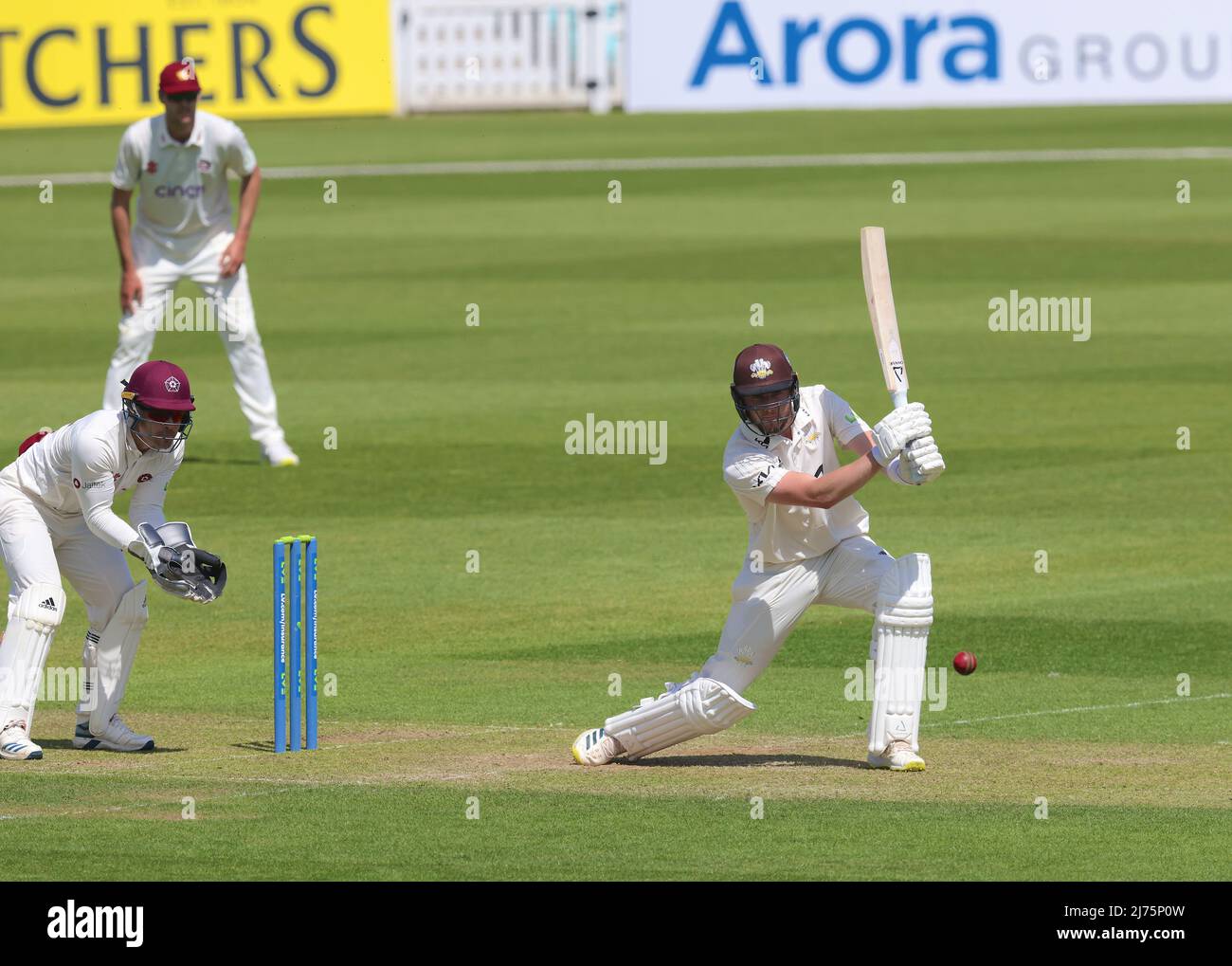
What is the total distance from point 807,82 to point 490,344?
62.2ft

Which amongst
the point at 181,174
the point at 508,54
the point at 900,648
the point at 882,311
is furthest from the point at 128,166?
the point at 508,54

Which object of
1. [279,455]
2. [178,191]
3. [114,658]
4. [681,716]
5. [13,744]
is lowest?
[13,744]

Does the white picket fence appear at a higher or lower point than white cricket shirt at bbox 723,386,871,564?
higher

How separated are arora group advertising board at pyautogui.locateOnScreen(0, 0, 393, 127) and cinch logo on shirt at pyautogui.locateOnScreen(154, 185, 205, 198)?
859 inches

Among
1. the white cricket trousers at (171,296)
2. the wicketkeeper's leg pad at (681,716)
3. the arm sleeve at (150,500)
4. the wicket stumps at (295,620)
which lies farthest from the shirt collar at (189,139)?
the wicketkeeper's leg pad at (681,716)

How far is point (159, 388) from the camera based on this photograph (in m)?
9.45

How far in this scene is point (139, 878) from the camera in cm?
777

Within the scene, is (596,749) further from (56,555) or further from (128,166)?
(128,166)

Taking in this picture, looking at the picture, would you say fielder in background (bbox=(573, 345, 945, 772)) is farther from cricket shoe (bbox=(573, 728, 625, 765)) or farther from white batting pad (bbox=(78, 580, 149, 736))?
white batting pad (bbox=(78, 580, 149, 736))

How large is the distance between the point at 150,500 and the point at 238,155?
22.8 ft

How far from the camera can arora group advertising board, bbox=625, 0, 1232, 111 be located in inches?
1503

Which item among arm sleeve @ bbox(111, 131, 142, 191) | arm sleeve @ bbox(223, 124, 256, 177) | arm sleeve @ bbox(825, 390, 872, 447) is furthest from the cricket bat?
arm sleeve @ bbox(111, 131, 142, 191)

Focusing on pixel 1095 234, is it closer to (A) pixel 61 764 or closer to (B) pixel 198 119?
(B) pixel 198 119
